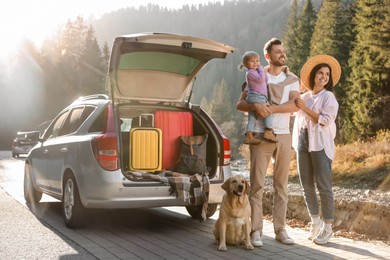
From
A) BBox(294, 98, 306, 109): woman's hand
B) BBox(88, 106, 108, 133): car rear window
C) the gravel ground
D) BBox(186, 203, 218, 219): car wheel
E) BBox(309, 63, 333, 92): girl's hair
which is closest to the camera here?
the gravel ground

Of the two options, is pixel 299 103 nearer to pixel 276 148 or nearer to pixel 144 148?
pixel 276 148

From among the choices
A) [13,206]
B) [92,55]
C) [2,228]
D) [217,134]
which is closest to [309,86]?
[217,134]

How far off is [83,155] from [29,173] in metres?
3.43

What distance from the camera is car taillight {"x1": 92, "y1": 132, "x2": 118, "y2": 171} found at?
6984mm

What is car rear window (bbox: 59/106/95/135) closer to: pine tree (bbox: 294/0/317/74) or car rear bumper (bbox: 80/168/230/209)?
car rear bumper (bbox: 80/168/230/209)

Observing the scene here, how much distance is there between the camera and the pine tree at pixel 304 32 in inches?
2448

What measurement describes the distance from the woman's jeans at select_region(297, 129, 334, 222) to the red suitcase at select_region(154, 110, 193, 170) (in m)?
2.05

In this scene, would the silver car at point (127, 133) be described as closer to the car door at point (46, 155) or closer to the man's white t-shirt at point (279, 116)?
the car door at point (46, 155)

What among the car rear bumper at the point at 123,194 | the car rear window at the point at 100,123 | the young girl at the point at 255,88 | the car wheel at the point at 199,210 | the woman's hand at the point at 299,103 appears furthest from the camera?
the car wheel at the point at 199,210

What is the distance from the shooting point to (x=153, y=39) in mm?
6898

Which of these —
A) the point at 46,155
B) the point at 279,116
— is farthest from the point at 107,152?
the point at 46,155

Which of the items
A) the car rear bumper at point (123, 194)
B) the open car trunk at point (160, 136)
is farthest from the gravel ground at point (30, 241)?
the open car trunk at point (160, 136)

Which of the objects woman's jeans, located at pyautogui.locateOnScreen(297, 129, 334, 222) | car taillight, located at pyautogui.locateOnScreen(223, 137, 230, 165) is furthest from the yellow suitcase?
woman's jeans, located at pyautogui.locateOnScreen(297, 129, 334, 222)

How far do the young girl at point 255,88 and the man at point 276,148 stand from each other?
0.08 metres
